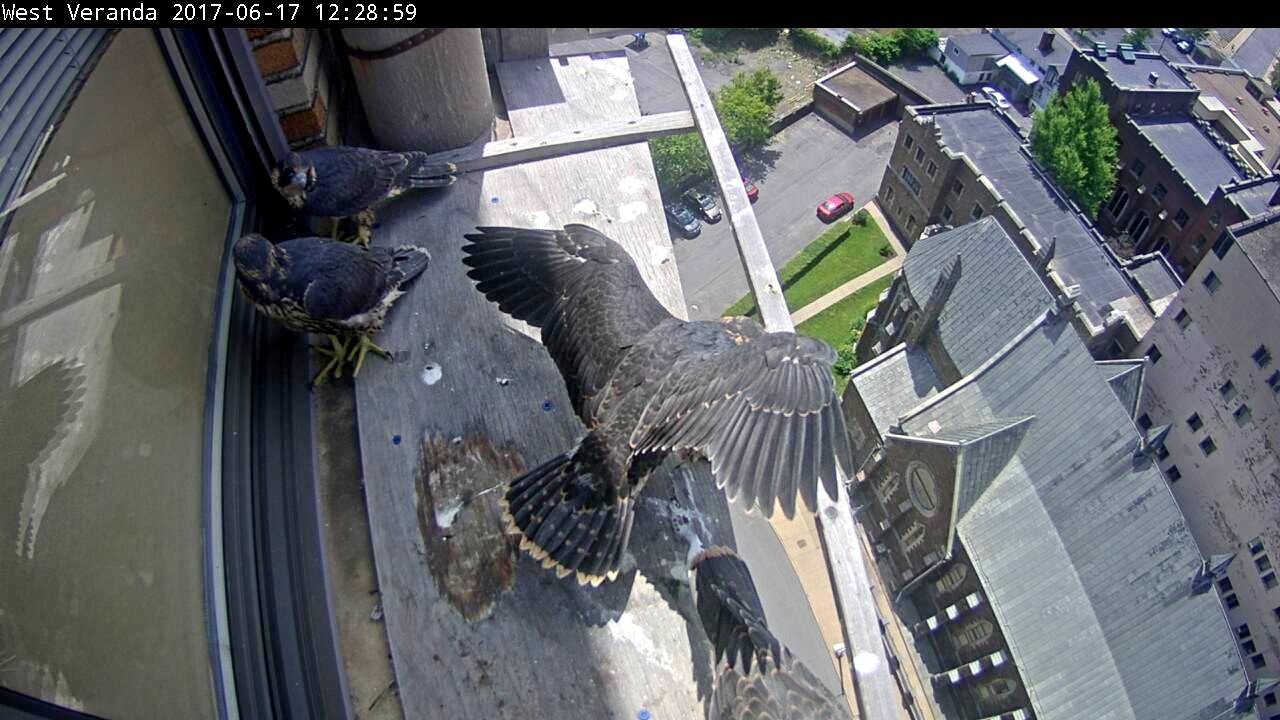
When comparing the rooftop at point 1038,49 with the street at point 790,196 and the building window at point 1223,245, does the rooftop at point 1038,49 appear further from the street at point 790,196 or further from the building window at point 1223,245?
the building window at point 1223,245

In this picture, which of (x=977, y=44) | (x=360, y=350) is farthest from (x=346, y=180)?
(x=977, y=44)

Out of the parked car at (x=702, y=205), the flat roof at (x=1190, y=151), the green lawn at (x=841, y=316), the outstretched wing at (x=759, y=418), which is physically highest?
the outstretched wing at (x=759, y=418)

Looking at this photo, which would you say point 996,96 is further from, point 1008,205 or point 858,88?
point 1008,205

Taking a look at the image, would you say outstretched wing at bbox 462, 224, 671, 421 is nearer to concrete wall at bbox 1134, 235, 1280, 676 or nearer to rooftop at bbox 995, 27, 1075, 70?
concrete wall at bbox 1134, 235, 1280, 676

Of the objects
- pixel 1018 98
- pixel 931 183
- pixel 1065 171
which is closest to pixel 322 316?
pixel 931 183

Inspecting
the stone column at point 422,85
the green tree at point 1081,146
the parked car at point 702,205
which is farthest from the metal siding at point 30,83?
the green tree at point 1081,146

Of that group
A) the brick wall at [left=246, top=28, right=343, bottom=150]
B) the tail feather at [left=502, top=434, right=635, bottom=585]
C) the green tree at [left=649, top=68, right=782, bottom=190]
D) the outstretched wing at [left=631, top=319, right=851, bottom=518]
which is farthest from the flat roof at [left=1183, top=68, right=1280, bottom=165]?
the tail feather at [left=502, top=434, right=635, bottom=585]

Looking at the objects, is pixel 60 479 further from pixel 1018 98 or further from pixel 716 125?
pixel 1018 98
